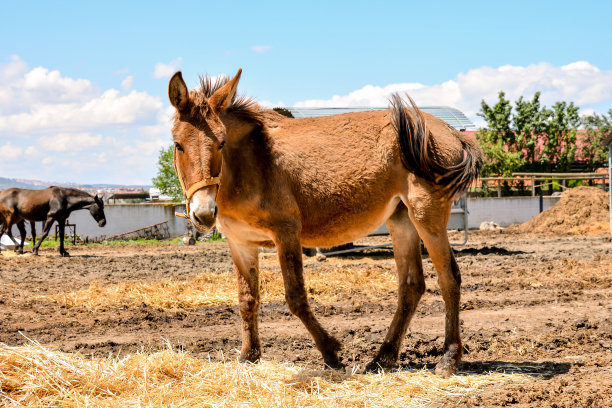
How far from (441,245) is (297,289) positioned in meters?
1.32

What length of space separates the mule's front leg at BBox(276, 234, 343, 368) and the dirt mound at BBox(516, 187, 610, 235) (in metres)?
18.8

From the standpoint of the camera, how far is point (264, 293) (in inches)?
378

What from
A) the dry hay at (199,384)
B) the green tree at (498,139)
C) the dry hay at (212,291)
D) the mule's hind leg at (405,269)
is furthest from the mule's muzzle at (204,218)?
the green tree at (498,139)

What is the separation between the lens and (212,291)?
9.63m

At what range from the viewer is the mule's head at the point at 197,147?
3957 mm

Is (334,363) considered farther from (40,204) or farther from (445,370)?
(40,204)

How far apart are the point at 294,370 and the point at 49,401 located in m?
1.82

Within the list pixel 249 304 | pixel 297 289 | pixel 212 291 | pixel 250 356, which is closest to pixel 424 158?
pixel 297 289

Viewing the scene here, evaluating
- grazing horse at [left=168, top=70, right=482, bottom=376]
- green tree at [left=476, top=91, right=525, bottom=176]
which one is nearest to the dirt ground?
grazing horse at [left=168, top=70, right=482, bottom=376]

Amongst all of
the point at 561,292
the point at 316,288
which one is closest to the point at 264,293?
the point at 316,288

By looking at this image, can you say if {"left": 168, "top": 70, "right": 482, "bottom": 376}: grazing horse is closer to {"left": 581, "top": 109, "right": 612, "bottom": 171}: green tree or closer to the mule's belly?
the mule's belly

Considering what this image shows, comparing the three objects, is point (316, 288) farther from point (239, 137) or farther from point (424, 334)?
point (239, 137)

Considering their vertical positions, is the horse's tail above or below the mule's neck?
above

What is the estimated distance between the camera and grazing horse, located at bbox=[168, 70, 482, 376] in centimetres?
455
